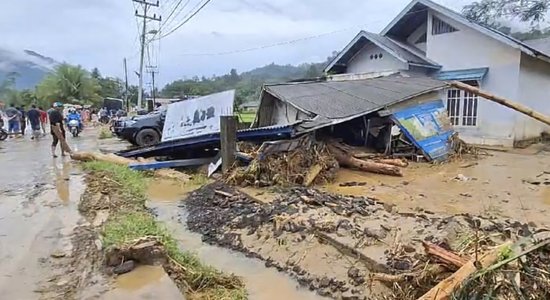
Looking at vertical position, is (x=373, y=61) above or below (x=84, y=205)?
above

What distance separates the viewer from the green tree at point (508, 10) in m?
22.9

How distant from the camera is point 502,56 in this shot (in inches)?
562

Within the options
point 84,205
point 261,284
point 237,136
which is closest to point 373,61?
point 237,136

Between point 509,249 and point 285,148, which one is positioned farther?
point 285,148

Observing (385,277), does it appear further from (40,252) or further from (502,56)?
(502,56)

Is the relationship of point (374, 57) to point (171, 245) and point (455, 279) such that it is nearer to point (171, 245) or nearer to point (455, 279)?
point (171, 245)

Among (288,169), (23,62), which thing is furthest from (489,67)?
(23,62)

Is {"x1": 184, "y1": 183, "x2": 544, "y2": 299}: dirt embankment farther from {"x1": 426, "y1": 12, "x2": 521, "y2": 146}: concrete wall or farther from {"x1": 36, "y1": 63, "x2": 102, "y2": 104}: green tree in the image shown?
{"x1": 36, "y1": 63, "x2": 102, "y2": 104}: green tree

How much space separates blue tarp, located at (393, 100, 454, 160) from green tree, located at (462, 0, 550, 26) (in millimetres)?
14470

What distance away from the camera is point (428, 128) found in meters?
11.6

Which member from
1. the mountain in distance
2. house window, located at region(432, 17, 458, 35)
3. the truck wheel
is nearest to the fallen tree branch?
the truck wheel

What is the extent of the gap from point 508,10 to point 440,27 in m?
10.9

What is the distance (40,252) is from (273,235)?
285 cm

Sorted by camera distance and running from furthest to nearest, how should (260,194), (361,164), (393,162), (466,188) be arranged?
(393,162) → (361,164) → (466,188) → (260,194)
